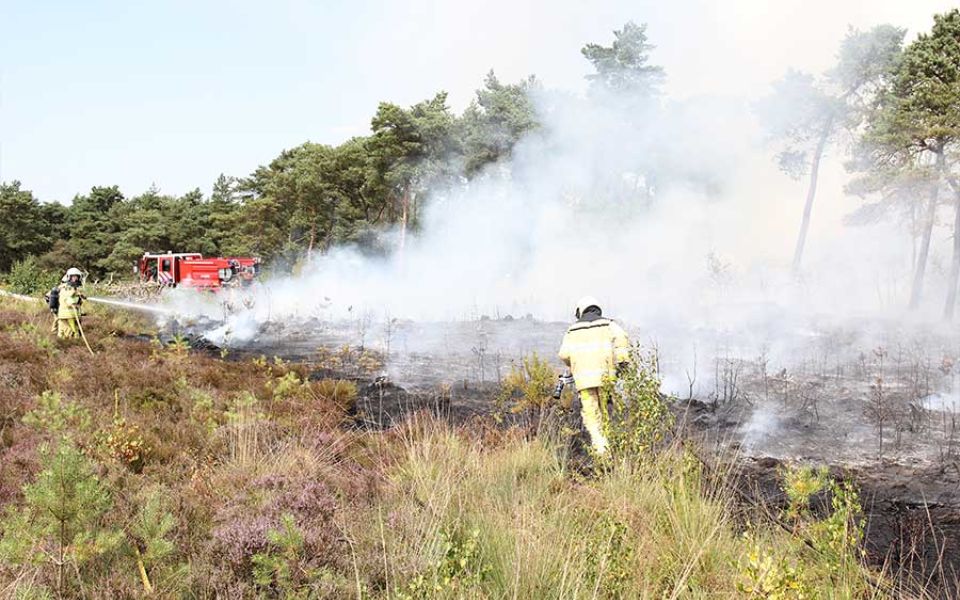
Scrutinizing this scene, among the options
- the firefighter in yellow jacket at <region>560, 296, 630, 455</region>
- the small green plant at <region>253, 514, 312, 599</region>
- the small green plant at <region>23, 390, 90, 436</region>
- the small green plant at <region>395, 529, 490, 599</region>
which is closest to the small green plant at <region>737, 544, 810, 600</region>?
the small green plant at <region>395, 529, 490, 599</region>

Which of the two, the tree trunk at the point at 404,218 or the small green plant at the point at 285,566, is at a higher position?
the tree trunk at the point at 404,218

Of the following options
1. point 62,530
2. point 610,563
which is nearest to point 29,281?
point 62,530

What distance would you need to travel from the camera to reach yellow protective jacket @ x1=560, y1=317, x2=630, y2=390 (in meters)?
6.56

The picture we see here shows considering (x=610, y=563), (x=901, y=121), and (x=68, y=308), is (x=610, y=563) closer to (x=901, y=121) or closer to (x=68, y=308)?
(x=68, y=308)

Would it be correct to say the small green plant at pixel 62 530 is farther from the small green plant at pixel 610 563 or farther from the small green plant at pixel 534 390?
the small green plant at pixel 534 390

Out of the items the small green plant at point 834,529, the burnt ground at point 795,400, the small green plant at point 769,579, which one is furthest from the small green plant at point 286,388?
the small green plant at point 769,579

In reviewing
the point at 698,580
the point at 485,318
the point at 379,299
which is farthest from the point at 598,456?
the point at 379,299

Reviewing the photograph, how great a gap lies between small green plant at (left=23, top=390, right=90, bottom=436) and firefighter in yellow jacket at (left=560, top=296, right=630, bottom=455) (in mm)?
4586

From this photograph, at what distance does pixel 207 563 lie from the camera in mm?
3420

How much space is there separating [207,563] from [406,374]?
9.06 m

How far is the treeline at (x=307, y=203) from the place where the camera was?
3222 centimetres

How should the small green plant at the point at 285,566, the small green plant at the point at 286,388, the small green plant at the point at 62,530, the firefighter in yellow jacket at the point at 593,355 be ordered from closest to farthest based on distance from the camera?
the small green plant at the point at 62,530 → the small green plant at the point at 285,566 → the firefighter in yellow jacket at the point at 593,355 → the small green plant at the point at 286,388

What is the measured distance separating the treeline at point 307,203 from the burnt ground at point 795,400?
15352mm

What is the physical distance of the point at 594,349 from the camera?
665 centimetres
